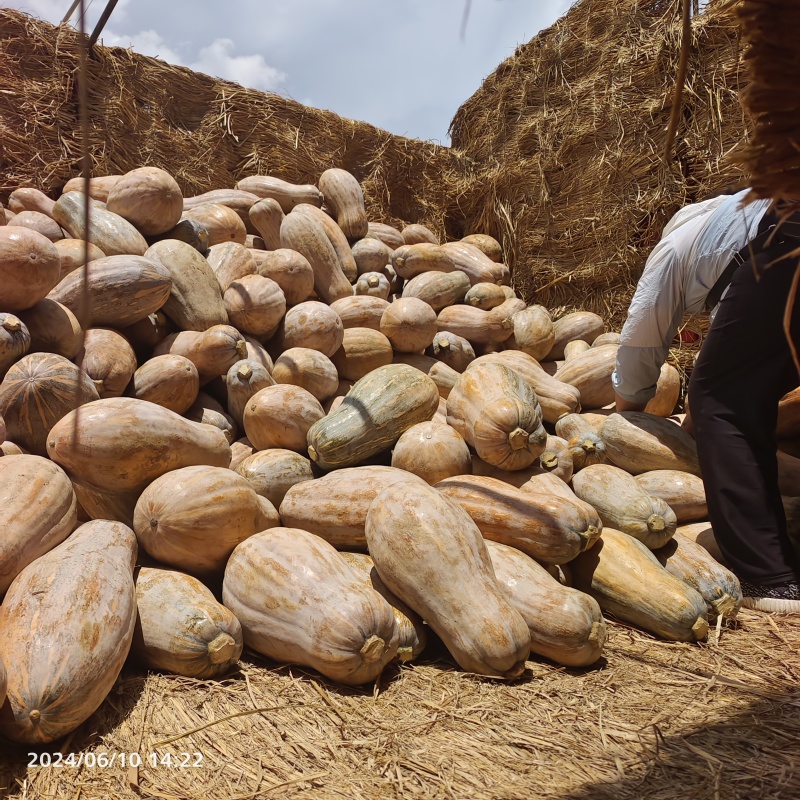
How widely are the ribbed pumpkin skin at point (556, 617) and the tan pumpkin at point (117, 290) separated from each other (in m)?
2.24

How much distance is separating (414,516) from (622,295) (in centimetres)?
395

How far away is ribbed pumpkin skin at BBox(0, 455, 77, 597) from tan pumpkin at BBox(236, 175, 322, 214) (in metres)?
3.43

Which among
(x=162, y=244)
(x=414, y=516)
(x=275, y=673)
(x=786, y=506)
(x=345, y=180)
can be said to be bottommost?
(x=786, y=506)

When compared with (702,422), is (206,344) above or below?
above

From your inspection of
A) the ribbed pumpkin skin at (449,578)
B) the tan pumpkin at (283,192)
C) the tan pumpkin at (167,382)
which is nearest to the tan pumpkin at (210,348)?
the tan pumpkin at (167,382)

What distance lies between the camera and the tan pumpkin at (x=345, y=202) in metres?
5.22

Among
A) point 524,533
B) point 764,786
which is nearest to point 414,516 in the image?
point 524,533

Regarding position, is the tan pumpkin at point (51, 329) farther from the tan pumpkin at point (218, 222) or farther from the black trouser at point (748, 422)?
the black trouser at point (748, 422)

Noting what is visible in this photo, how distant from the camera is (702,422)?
2.90 metres

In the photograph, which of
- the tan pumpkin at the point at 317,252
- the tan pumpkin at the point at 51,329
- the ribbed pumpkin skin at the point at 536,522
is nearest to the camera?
the ribbed pumpkin skin at the point at 536,522

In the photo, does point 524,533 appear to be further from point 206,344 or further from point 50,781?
point 206,344

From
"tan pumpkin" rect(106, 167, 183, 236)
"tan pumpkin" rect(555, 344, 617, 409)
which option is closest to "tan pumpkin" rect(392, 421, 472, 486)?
"tan pumpkin" rect(555, 344, 617, 409)

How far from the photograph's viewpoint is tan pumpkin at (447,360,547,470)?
287 cm

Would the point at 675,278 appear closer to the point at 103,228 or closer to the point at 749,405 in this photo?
the point at 749,405
